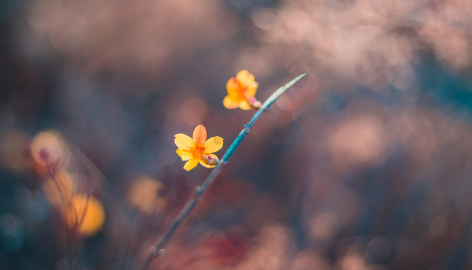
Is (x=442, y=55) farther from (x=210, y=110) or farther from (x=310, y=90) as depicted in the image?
(x=210, y=110)

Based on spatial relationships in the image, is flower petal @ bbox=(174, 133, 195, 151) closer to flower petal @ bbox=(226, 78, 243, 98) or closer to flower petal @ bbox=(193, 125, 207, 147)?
flower petal @ bbox=(193, 125, 207, 147)

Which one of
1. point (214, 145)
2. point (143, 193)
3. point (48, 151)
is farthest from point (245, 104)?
point (48, 151)

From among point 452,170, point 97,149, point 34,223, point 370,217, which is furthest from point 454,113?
point 34,223

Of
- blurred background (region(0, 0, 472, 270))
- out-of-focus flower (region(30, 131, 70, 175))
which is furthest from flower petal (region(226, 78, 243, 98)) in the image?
out-of-focus flower (region(30, 131, 70, 175))

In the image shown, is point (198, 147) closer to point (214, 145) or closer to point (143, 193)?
point (214, 145)

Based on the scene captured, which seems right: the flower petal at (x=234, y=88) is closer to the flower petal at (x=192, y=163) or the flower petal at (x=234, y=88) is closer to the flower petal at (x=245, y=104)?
the flower petal at (x=245, y=104)

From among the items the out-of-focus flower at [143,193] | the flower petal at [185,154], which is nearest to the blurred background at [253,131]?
the out-of-focus flower at [143,193]
